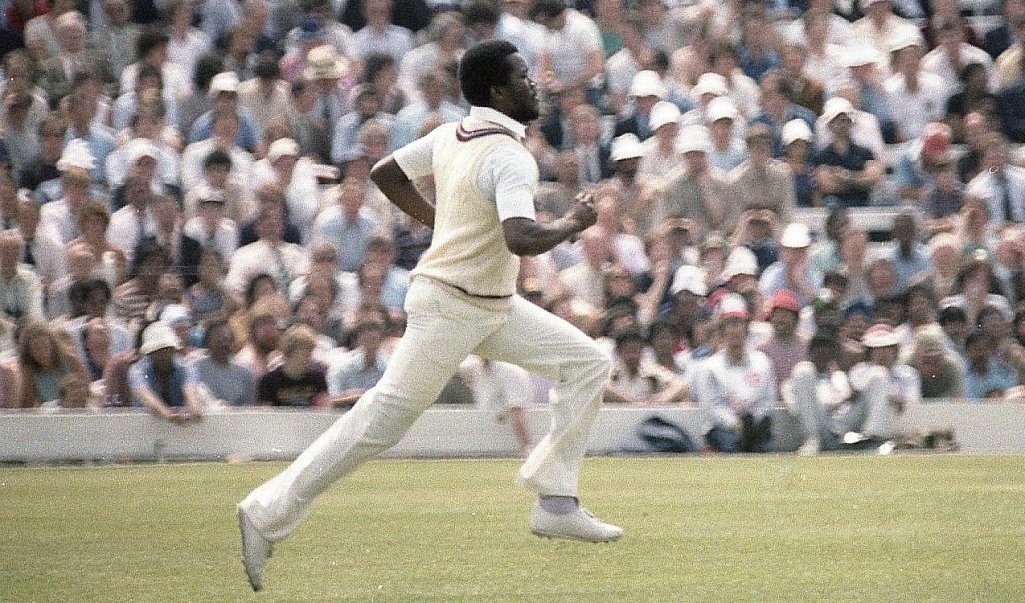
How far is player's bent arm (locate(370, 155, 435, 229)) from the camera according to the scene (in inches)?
317

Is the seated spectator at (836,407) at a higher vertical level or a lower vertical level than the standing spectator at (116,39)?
lower

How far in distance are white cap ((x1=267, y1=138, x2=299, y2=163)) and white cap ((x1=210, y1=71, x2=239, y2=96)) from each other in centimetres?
71

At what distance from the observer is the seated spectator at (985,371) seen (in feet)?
48.9

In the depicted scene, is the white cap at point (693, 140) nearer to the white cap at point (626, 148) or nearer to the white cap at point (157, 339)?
the white cap at point (626, 148)

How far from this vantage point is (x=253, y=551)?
7.21 meters

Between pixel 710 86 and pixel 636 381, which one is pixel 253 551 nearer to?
pixel 636 381

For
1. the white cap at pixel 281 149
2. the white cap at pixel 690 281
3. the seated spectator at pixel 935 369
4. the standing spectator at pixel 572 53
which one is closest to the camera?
the seated spectator at pixel 935 369

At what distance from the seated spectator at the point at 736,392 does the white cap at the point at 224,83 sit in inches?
196

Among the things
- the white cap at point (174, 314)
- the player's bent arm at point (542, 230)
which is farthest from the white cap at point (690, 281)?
the player's bent arm at point (542, 230)

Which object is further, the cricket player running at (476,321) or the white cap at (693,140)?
the white cap at (693,140)

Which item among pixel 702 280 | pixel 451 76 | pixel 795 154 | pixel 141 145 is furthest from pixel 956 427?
pixel 141 145

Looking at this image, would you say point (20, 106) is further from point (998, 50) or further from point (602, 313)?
point (998, 50)

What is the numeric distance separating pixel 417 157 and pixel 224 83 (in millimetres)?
9100

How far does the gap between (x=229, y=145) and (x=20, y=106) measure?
1.80 metres
